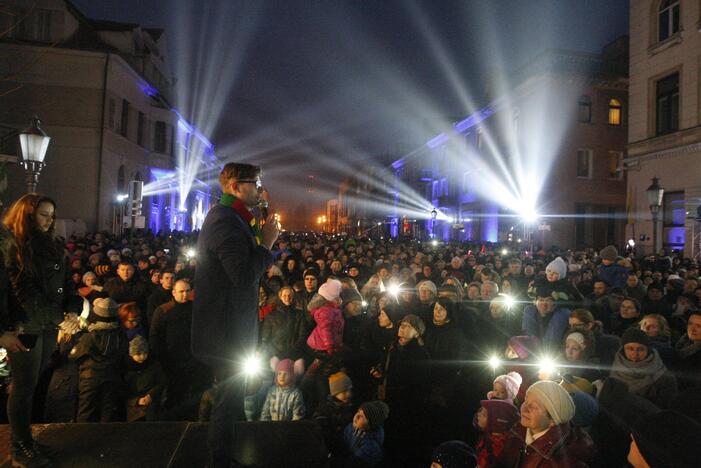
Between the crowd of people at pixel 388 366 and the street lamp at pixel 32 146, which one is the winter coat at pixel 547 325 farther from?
the street lamp at pixel 32 146

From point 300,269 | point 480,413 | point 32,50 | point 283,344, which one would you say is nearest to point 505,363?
point 480,413

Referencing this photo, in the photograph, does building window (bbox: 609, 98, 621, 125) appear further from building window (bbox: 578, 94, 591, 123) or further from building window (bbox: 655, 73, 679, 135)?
building window (bbox: 655, 73, 679, 135)

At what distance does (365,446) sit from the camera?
4613 mm

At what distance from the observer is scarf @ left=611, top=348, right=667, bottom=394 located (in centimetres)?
457

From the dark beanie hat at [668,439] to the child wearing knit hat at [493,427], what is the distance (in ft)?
6.42

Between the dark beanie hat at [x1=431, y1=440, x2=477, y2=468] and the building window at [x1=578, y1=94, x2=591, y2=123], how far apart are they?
3525 cm

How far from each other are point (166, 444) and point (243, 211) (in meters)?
1.99

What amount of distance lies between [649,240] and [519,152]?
15.7 metres

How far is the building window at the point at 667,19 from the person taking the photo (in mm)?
20984

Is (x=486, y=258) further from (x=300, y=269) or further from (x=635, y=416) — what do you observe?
(x=635, y=416)

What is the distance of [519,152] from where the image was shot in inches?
1400

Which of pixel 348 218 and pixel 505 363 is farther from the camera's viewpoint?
pixel 348 218

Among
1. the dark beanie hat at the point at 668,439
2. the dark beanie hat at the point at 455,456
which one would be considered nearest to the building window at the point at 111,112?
the dark beanie hat at the point at 455,456

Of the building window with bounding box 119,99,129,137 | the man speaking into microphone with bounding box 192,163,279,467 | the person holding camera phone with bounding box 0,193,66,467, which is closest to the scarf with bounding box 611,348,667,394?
the man speaking into microphone with bounding box 192,163,279,467
